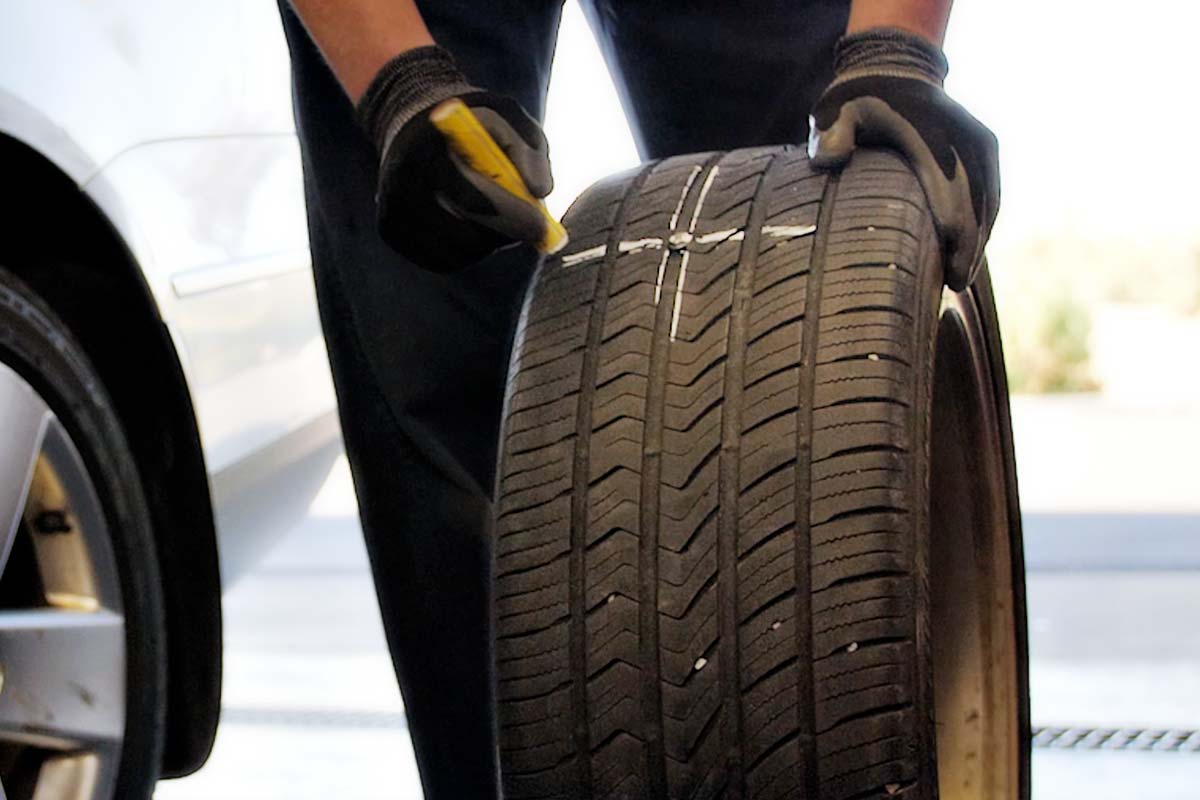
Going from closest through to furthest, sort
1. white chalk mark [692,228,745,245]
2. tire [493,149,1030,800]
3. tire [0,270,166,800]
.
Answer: tire [493,149,1030,800] < white chalk mark [692,228,745,245] < tire [0,270,166,800]

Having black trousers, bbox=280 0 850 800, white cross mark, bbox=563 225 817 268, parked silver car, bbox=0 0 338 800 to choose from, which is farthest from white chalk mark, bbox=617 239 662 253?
parked silver car, bbox=0 0 338 800

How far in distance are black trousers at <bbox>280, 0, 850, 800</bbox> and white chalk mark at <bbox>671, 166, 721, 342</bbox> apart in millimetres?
343

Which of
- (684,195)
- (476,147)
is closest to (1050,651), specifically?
(684,195)

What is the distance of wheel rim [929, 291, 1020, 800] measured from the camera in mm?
1317

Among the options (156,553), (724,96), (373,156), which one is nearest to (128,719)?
(156,553)

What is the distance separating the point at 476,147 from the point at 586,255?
0.10m

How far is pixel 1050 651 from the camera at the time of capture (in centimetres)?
272

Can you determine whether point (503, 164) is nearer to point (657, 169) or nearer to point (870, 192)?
point (657, 169)

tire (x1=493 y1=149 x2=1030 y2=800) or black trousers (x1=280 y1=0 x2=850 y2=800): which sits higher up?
black trousers (x1=280 y1=0 x2=850 y2=800)

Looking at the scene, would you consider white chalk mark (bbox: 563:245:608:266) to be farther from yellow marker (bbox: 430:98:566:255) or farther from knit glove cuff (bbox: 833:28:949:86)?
knit glove cuff (bbox: 833:28:949:86)

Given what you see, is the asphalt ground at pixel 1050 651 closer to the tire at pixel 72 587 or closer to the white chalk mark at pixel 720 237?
the tire at pixel 72 587

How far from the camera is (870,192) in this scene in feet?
3.22

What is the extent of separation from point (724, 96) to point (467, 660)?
1.91 feet

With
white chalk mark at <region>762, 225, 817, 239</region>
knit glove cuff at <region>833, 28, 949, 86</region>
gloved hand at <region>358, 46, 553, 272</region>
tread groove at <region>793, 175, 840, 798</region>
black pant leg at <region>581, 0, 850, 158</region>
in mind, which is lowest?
tread groove at <region>793, 175, 840, 798</region>
